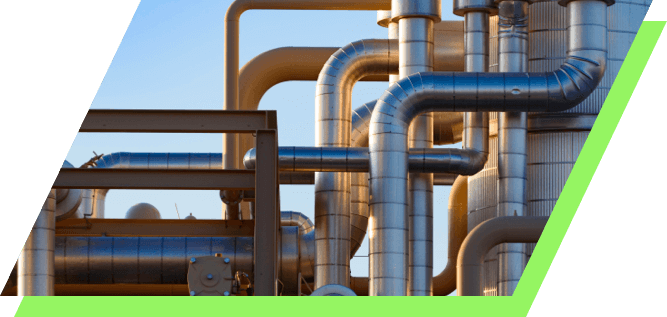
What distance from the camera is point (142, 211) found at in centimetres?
3123

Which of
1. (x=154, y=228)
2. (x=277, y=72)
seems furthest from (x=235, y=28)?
(x=154, y=228)

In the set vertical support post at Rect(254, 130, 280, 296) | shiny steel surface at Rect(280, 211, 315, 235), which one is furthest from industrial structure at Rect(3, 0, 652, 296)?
shiny steel surface at Rect(280, 211, 315, 235)

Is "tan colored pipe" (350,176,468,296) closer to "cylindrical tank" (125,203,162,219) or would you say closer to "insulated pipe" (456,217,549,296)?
"insulated pipe" (456,217,549,296)

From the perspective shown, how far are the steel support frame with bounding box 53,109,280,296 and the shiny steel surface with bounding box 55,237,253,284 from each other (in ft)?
13.2

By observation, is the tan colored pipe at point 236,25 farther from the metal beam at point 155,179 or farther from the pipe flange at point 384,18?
the metal beam at point 155,179

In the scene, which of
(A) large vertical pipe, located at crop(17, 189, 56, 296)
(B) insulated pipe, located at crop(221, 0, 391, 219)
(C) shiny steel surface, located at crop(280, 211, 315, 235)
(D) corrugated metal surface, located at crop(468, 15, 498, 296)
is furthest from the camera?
(C) shiny steel surface, located at crop(280, 211, 315, 235)

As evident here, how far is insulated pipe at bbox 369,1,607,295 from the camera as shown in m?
21.5

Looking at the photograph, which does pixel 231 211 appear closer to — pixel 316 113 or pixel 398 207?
pixel 316 113

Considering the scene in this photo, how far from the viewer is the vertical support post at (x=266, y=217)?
17.4 meters

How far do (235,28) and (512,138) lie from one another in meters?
7.63

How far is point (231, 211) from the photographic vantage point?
80.4ft

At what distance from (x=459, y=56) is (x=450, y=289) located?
5.39 meters

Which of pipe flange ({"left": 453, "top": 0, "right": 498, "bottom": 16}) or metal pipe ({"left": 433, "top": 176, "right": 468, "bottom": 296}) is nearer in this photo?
pipe flange ({"left": 453, "top": 0, "right": 498, "bottom": 16})

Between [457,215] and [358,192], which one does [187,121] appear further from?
[457,215]
